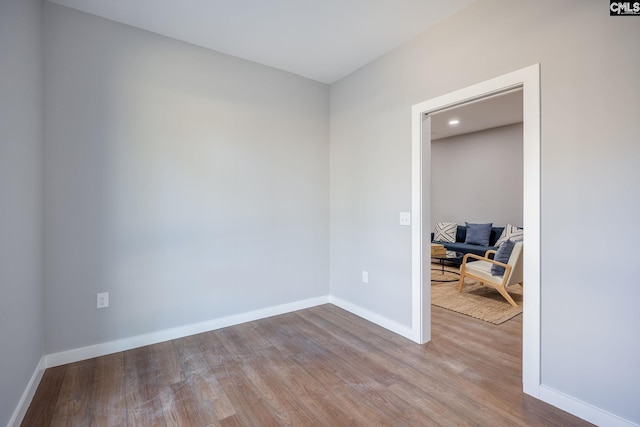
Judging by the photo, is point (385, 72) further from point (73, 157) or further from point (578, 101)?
point (73, 157)

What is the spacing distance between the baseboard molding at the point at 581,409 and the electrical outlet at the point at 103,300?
3.18 meters

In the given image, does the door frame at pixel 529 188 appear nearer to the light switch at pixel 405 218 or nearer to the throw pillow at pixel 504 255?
the light switch at pixel 405 218

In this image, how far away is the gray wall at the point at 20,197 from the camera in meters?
1.49

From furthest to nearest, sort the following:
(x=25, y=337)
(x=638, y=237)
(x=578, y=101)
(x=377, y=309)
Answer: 1. (x=377, y=309)
2. (x=25, y=337)
3. (x=578, y=101)
4. (x=638, y=237)

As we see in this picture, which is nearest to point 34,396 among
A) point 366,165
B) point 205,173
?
point 205,173

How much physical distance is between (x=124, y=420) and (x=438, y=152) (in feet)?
23.3

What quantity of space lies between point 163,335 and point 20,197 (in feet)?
5.02

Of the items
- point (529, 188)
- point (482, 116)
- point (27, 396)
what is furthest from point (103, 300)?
point (482, 116)

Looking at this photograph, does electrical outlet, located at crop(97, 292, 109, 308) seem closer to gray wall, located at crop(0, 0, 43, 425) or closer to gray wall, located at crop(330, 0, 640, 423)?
gray wall, located at crop(0, 0, 43, 425)

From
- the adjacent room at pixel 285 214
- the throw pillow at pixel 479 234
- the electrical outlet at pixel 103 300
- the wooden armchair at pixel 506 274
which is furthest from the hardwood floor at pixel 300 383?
the throw pillow at pixel 479 234

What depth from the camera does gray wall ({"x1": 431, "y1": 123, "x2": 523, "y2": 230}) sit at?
5.57 m

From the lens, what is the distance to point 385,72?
2.87 meters

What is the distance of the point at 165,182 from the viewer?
2.60 meters

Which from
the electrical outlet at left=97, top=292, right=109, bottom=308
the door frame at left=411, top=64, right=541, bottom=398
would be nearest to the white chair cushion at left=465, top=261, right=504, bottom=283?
the door frame at left=411, top=64, right=541, bottom=398
